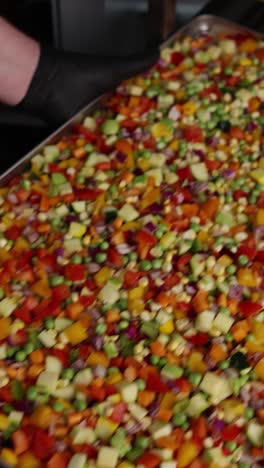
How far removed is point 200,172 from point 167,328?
0.34m

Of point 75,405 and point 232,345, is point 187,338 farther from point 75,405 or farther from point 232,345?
point 75,405

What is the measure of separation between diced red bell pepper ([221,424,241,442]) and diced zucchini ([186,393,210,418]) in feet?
0.14

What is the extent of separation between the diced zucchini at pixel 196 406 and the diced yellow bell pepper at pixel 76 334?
19cm

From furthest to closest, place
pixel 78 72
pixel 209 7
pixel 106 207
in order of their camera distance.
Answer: pixel 209 7, pixel 78 72, pixel 106 207

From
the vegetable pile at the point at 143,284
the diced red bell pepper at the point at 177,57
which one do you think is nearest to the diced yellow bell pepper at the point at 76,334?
the vegetable pile at the point at 143,284

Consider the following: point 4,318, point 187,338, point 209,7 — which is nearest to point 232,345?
point 187,338

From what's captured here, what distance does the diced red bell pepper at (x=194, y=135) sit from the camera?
1.43 metres

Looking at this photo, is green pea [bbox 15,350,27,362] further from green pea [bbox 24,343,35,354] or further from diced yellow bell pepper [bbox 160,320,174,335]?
diced yellow bell pepper [bbox 160,320,174,335]

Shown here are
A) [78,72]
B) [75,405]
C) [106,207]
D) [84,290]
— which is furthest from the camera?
[78,72]

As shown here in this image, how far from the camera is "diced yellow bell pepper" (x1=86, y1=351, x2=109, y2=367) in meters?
1.11

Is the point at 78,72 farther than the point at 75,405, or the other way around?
the point at 78,72

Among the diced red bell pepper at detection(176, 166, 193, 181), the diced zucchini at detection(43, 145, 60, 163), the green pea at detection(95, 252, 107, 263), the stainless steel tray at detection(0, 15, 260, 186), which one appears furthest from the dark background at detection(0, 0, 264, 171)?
the green pea at detection(95, 252, 107, 263)

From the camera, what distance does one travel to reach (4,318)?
1158 millimetres

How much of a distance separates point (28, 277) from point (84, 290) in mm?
94
